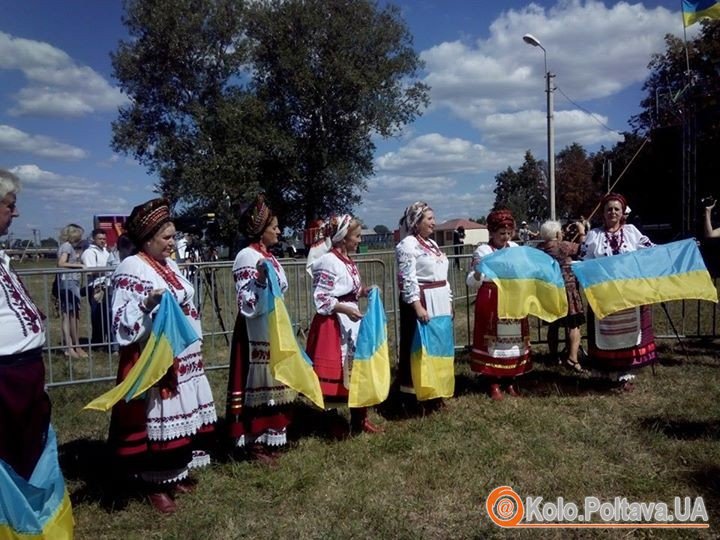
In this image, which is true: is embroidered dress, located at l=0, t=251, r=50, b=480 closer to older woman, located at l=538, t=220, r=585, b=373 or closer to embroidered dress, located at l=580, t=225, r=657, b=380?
embroidered dress, located at l=580, t=225, r=657, b=380

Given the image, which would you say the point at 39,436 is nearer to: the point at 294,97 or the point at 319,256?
the point at 319,256

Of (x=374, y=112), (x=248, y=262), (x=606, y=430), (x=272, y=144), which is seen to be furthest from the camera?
(x=374, y=112)

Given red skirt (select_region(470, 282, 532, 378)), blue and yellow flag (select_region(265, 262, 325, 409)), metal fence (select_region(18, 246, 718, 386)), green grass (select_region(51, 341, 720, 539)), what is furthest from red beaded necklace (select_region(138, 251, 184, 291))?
metal fence (select_region(18, 246, 718, 386))

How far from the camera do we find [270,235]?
4.31 metres

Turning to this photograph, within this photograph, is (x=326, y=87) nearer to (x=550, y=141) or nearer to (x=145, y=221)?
(x=550, y=141)

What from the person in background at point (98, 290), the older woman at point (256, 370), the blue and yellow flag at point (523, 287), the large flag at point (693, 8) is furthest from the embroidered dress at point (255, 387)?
the large flag at point (693, 8)

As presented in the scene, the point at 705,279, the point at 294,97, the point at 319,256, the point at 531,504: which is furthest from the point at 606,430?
the point at 294,97

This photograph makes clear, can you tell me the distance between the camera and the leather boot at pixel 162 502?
372 centimetres

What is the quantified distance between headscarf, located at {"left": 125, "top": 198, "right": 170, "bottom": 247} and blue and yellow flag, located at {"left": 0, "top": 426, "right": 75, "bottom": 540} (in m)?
1.22

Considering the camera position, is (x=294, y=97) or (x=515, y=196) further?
(x=515, y=196)

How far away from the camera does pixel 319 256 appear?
4.88 m

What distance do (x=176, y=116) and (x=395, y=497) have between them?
26777 millimetres

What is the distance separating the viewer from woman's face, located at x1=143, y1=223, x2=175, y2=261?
3633 mm

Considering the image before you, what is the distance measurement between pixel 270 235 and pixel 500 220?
8.29 ft
